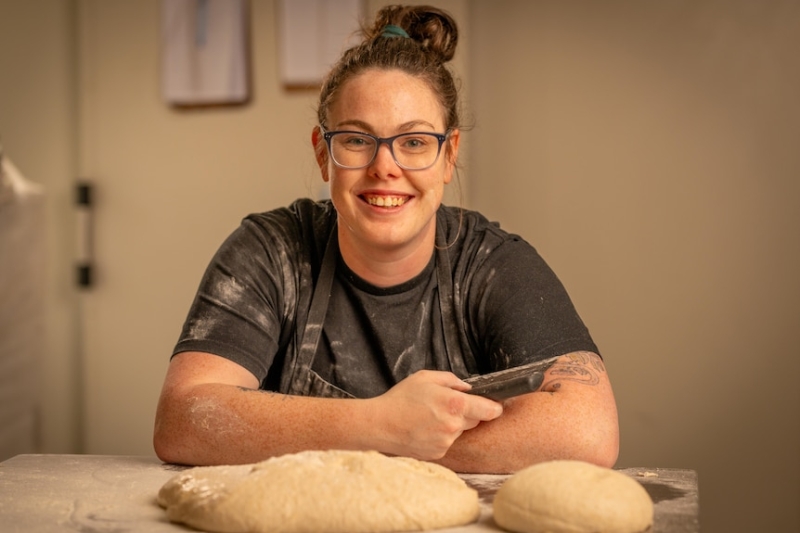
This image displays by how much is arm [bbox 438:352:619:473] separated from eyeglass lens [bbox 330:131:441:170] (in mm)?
481

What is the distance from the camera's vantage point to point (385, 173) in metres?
1.69

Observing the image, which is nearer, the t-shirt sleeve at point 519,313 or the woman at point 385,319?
the woman at point 385,319

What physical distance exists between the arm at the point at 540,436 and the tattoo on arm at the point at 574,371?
0.03 meters

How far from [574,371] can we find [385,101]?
603 millimetres

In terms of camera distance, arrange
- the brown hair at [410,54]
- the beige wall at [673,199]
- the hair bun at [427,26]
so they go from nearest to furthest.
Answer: the brown hair at [410,54], the hair bun at [427,26], the beige wall at [673,199]

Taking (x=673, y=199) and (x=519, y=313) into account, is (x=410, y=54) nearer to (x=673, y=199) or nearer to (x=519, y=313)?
(x=519, y=313)

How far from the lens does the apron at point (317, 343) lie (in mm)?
1786

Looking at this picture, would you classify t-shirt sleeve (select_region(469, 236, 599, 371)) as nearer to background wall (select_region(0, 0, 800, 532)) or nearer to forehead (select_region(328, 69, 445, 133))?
forehead (select_region(328, 69, 445, 133))

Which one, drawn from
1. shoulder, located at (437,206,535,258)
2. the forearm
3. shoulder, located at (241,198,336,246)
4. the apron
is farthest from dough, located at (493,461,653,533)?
shoulder, located at (241,198,336,246)

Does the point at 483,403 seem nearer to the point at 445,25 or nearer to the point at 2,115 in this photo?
the point at 445,25

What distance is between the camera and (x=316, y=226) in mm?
1918

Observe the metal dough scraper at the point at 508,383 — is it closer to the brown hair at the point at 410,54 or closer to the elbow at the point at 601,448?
the elbow at the point at 601,448

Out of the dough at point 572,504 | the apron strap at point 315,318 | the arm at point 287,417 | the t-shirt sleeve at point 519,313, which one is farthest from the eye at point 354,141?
the dough at point 572,504

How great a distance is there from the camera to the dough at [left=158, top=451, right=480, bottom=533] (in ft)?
3.91
